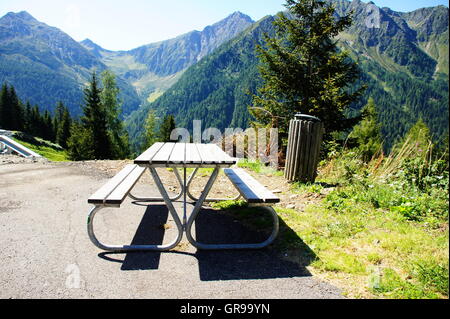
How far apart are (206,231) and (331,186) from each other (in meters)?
3.07

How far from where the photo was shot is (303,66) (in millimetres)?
13055

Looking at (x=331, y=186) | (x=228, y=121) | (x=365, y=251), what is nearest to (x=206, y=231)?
(x=365, y=251)

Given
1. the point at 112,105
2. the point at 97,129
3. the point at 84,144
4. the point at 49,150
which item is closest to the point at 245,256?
the point at 84,144

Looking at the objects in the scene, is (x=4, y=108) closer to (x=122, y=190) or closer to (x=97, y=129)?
(x=97, y=129)

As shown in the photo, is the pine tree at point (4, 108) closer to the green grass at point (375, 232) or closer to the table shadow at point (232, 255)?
the table shadow at point (232, 255)

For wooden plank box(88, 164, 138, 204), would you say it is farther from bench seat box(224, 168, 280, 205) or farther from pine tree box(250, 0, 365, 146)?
pine tree box(250, 0, 365, 146)

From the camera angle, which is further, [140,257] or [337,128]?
[337,128]

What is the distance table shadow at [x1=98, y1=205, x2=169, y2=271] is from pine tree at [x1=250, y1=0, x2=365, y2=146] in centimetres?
779

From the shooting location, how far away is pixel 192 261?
3479mm

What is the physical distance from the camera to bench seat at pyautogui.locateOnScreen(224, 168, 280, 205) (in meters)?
3.58

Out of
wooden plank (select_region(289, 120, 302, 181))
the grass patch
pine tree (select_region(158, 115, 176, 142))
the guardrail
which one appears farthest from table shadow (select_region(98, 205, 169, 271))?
the grass patch

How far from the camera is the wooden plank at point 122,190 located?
3.36 meters
